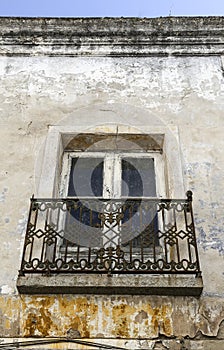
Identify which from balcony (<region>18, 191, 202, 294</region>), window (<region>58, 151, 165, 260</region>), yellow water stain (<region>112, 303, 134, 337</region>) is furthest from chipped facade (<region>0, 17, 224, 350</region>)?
window (<region>58, 151, 165, 260</region>)

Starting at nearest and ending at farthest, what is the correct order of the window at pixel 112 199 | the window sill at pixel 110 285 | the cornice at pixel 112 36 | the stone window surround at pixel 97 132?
1. the window sill at pixel 110 285
2. the window at pixel 112 199
3. the stone window surround at pixel 97 132
4. the cornice at pixel 112 36

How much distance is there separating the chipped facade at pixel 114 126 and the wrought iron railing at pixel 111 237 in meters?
0.20

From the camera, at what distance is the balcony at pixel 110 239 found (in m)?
4.94

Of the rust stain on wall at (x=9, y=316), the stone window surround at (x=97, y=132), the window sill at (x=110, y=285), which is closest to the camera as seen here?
the rust stain on wall at (x=9, y=316)

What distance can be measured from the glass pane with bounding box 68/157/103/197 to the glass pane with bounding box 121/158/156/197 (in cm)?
32

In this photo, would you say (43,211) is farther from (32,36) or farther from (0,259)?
(32,36)

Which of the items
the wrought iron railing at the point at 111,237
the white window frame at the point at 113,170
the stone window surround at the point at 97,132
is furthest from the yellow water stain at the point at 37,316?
the white window frame at the point at 113,170

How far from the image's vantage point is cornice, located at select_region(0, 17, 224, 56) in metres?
7.70

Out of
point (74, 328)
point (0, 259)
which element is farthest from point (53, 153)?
point (74, 328)

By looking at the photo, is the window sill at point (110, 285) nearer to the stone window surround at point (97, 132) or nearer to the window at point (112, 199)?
the window at point (112, 199)

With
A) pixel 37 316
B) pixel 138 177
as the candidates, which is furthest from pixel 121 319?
pixel 138 177

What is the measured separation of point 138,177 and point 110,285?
1906mm

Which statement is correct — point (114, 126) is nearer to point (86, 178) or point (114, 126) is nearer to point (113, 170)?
point (113, 170)

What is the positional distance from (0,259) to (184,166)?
256 cm
